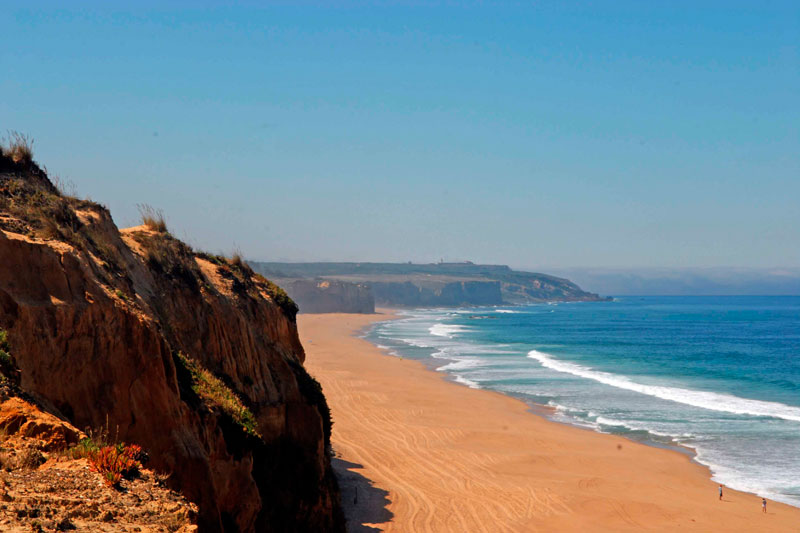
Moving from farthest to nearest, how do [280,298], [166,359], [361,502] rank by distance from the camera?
1. [361,502]
2. [280,298]
3. [166,359]

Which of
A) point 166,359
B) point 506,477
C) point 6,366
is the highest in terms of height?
point 6,366

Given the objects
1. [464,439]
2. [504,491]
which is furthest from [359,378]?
[504,491]

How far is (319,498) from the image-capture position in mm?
16812

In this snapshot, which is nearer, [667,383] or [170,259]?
[170,259]

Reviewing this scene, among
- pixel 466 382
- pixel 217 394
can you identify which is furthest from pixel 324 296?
pixel 217 394

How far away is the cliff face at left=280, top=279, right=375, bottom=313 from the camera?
154000 millimetres

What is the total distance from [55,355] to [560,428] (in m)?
27.5

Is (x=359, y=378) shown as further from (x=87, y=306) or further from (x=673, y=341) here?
(x=673, y=341)

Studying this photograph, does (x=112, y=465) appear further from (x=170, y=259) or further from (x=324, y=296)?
(x=324, y=296)

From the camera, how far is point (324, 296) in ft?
508

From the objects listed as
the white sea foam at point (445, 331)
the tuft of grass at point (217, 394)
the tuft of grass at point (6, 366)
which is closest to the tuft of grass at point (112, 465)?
the tuft of grass at point (6, 366)

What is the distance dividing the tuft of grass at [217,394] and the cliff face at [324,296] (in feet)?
458

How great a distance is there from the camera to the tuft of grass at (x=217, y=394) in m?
12.8

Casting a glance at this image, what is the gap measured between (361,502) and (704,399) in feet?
A: 89.9
